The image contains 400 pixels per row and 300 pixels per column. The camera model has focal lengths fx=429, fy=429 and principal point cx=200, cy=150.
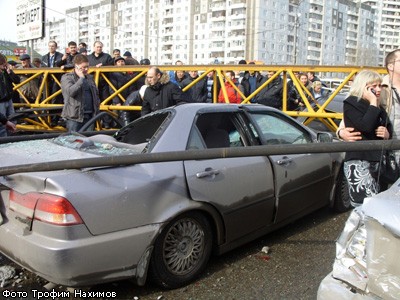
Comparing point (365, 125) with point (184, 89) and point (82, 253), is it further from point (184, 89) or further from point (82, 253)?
point (184, 89)

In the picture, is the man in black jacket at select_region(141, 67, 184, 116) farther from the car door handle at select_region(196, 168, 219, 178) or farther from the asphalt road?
the car door handle at select_region(196, 168, 219, 178)

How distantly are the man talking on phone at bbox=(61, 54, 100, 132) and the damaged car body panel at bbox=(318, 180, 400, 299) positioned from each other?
4.89m

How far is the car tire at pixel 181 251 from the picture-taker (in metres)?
3.22

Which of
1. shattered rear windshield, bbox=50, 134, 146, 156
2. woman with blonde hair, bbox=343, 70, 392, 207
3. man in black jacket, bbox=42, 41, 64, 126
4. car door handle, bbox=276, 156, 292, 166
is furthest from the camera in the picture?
man in black jacket, bbox=42, 41, 64, 126

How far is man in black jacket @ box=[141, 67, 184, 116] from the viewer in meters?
5.90

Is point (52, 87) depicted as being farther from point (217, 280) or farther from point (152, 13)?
point (152, 13)

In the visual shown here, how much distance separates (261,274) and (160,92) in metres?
3.15

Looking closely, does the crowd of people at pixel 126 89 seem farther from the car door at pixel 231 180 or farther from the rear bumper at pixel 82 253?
the rear bumper at pixel 82 253

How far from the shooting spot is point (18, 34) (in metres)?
13.4

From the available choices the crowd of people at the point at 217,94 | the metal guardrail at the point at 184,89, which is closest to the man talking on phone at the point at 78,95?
the crowd of people at the point at 217,94

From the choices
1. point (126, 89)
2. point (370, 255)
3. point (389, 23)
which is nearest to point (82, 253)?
point (370, 255)

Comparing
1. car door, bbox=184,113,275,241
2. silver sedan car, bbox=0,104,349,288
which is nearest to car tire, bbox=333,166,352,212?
silver sedan car, bbox=0,104,349,288

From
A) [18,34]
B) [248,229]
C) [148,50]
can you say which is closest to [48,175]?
[248,229]

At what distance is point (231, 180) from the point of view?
3.62 metres
